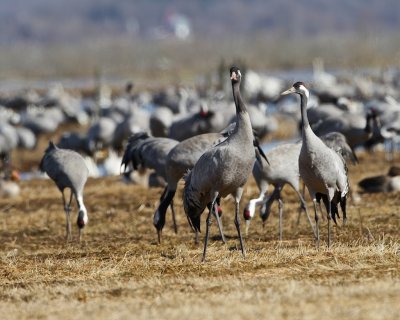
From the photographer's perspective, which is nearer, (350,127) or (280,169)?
(280,169)

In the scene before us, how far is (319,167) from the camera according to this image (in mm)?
10266

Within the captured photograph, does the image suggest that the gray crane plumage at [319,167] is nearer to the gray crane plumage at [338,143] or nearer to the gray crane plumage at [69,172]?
the gray crane plumage at [338,143]

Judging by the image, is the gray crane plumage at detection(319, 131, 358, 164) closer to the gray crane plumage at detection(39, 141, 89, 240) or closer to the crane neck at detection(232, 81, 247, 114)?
the gray crane plumage at detection(39, 141, 89, 240)

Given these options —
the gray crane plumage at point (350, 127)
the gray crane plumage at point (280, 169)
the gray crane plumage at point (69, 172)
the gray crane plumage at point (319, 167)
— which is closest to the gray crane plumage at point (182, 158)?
the gray crane plumage at point (280, 169)

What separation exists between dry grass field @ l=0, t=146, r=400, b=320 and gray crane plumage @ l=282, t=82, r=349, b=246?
1.91ft

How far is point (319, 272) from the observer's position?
338 inches

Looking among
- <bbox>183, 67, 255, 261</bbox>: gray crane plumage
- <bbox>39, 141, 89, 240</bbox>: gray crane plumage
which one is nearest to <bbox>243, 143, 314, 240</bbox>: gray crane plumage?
<bbox>183, 67, 255, 261</bbox>: gray crane plumage

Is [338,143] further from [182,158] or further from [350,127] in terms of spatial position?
[350,127]

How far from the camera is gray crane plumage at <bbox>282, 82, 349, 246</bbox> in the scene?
10.2 meters

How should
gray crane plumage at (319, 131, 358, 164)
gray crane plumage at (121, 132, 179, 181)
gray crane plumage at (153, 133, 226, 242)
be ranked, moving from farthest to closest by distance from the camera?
gray crane plumage at (121, 132, 179, 181) < gray crane plumage at (319, 131, 358, 164) < gray crane plumage at (153, 133, 226, 242)

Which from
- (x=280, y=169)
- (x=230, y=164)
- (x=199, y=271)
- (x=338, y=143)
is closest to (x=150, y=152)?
(x=280, y=169)

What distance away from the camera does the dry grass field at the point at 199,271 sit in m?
7.18

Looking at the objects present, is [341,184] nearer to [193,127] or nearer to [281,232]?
[281,232]

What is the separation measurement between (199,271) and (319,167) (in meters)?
1.98
